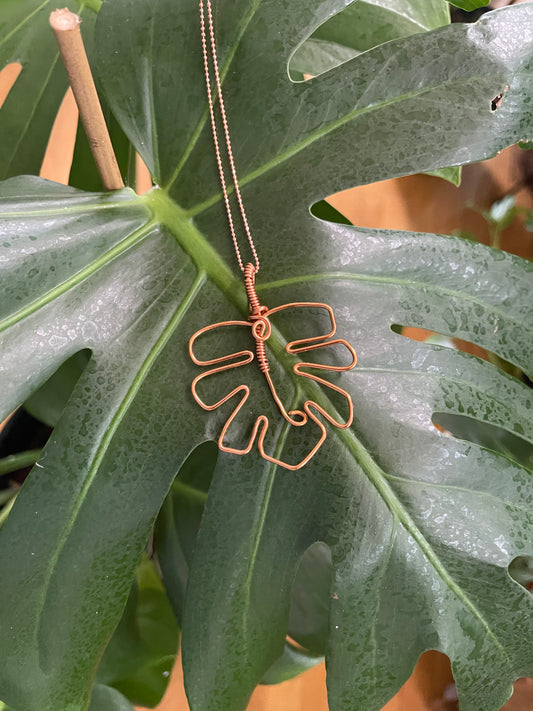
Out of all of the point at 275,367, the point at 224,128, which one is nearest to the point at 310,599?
the point at 275,367

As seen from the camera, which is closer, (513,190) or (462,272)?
(462,272)

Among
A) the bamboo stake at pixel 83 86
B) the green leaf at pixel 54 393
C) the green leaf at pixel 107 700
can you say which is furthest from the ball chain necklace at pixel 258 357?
the green leaf at pixel 107 700

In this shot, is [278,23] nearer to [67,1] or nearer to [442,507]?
[67,1]

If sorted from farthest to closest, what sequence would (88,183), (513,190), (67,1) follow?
(513,190) < (88,183) < (67,1)

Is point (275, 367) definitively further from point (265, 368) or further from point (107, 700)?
point (107, 700)

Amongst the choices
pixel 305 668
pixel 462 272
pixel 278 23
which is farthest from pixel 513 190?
pixel 305 668

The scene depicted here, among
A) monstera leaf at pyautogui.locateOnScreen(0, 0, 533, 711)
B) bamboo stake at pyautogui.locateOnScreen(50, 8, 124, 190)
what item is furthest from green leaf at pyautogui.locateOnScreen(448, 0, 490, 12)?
bamboo stake at pyautogui.locateOnScreen(50, 8, 124, 190)
